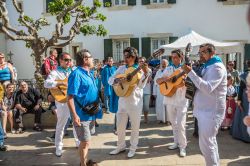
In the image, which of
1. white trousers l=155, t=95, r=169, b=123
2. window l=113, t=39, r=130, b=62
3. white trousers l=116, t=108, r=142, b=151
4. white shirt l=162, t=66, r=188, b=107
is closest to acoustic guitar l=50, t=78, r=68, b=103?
white trousers l=116, t=108, r=142, b=151

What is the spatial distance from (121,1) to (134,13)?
118 cm

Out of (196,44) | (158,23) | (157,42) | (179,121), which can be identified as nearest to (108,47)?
(157,42)

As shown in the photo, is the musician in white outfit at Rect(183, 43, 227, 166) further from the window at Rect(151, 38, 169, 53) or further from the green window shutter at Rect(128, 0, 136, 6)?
the green window shutter at Rect(128, 0, 136, 6)

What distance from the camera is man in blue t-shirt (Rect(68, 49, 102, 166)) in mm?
4625

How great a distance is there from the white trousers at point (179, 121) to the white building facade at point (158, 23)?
1214 cm

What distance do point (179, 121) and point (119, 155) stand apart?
4.14ft

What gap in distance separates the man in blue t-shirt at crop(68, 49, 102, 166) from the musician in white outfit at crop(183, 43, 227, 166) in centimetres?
143

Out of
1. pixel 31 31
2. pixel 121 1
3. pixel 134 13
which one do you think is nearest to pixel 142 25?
pixel 134 13

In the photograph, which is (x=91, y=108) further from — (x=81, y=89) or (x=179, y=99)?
(x=179, y=99)

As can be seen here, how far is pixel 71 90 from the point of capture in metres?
4.61

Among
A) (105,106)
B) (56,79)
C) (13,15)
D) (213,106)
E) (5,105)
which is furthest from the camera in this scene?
(13,15)

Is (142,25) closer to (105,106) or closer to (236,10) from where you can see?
(236,10)

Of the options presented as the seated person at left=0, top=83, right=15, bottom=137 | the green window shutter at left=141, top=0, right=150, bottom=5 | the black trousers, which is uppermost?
the green window shutter at left=141, top=0, right=150, bottom=5

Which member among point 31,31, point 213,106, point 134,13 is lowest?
point 213,106
